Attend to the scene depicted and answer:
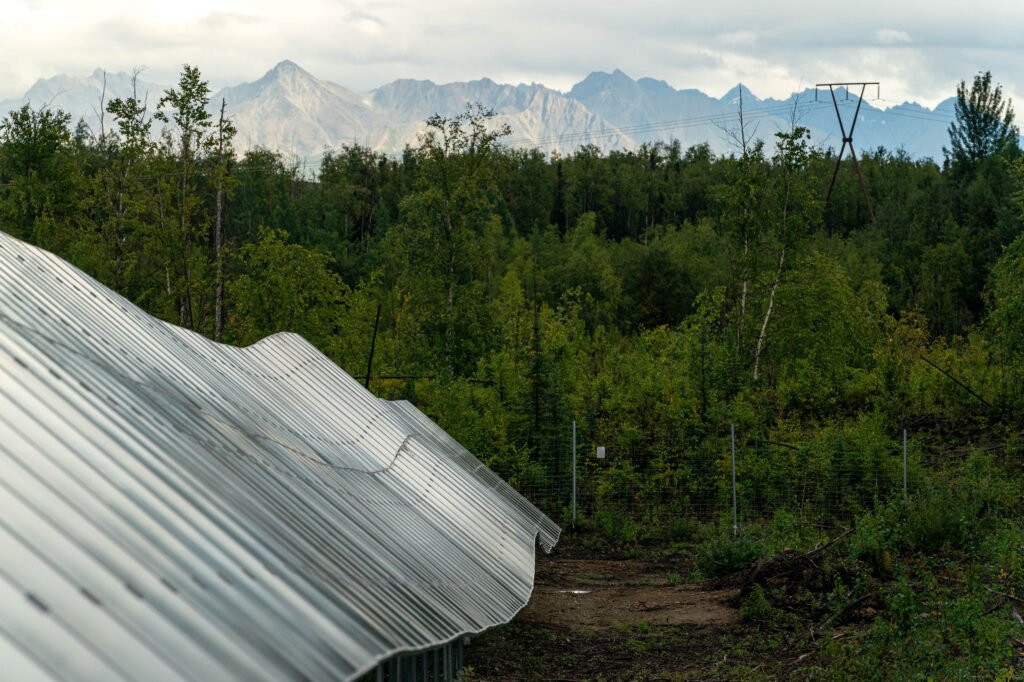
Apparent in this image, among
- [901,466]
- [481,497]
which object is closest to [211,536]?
[481,497]

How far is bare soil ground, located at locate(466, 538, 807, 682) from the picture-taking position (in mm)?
11891

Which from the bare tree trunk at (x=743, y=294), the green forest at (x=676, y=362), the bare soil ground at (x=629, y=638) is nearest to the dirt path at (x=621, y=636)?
the bare soil ground at (x=629, y=638)

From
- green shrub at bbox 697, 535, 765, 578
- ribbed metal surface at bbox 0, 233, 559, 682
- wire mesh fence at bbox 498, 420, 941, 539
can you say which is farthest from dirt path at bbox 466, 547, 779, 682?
wire mesh fence at bbox 498, 420, 941, 539

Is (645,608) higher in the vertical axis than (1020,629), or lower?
lower

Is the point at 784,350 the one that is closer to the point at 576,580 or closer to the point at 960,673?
the point at 576,580

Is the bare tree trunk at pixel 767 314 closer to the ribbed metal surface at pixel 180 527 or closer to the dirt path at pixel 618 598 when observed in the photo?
the dirt path at pixel 618 598

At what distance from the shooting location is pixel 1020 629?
11.1 m

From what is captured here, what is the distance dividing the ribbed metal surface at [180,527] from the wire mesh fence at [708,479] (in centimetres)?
1011

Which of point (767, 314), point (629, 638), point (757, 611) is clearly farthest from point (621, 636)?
point (767, 314)

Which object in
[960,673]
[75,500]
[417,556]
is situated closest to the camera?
[75,500]

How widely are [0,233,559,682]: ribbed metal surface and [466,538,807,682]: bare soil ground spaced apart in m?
1.37

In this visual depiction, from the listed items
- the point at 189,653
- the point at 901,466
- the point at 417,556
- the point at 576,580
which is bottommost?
the point at 576,580

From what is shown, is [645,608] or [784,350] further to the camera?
[784,350]

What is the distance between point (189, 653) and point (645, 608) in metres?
11.8
